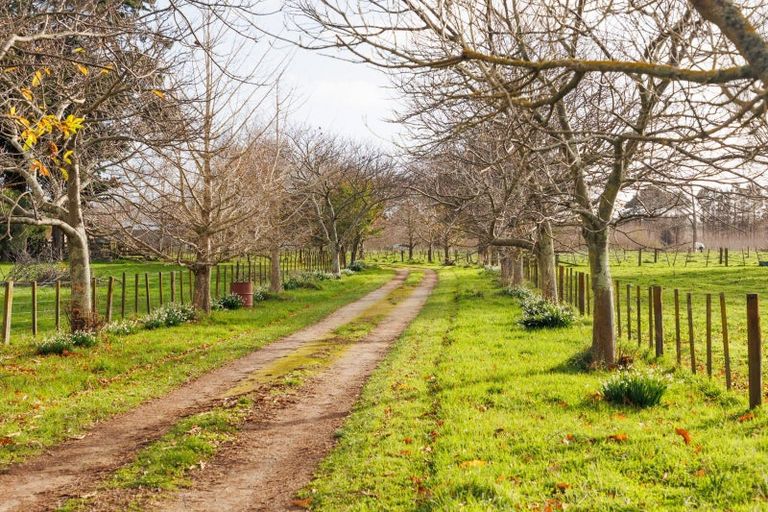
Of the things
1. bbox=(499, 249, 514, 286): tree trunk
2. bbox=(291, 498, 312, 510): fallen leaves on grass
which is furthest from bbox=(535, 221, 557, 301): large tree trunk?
bbox=(291, 498, 312, 510): fallen leaves on grass

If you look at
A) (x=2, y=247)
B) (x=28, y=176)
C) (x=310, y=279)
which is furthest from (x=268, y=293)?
(x=2, y=247)

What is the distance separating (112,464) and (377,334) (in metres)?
9.28

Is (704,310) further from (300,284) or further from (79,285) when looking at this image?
(79,285)

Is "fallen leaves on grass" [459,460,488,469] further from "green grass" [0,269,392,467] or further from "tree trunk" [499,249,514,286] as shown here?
"tree trunk" [499,249,514,286]

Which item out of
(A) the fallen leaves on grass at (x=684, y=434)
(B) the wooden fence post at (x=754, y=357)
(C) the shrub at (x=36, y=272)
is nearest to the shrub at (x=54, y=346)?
(A) the fallen leaves on grass at (x=684, y=434)

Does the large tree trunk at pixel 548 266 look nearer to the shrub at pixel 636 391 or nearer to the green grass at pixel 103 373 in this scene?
the green grass at pixel 103 373

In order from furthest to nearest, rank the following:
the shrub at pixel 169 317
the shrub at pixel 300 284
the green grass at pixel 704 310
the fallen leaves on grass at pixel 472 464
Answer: the shrub at pixel 300 284
the shrub at pixel 169 317
the green grass at pixel 704 310
the fallen leaves on grass at pixel 472 464

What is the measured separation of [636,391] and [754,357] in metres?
1.34

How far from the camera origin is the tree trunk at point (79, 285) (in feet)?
43.1

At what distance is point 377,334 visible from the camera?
15.1 meters

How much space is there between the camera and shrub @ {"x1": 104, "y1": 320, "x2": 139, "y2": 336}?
Answer: 45.0 feet

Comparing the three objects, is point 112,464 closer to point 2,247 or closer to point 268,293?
point 268,293

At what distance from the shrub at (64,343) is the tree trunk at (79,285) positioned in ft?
2.99

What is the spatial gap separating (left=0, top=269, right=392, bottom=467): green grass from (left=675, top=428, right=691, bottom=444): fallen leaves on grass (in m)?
6.45
